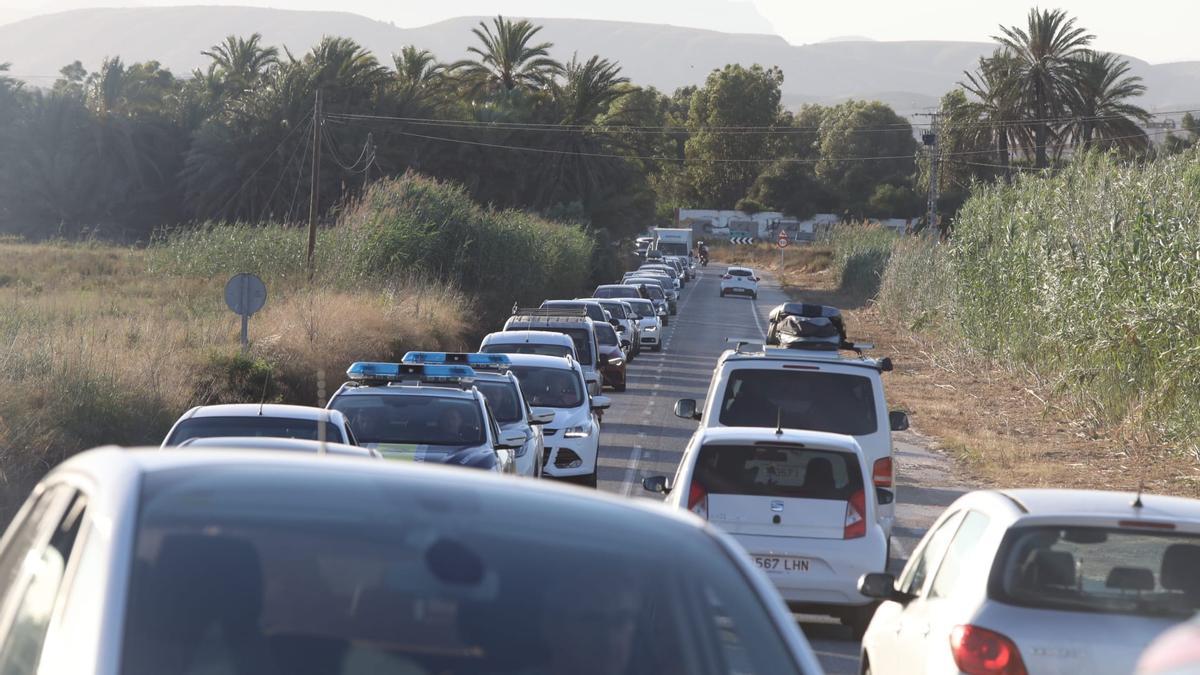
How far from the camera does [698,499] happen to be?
11008 millimetres

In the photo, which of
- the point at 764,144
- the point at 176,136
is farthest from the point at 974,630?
the point at 764,144

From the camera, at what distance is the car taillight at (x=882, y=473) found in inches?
530

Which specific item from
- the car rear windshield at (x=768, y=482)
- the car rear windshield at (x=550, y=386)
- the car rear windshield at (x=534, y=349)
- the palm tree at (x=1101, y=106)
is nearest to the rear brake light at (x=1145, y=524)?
the car rear windshield at (x=768, y=482)

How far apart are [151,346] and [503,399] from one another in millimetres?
7448

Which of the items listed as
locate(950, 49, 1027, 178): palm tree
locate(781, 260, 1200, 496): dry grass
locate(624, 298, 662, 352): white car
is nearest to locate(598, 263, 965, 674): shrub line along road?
locate(624, 298, 662, 352): white car

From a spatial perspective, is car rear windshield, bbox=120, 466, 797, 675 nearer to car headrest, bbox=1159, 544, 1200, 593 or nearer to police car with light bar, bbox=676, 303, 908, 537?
car headrest, bbox=1159, 544, 1200, 593

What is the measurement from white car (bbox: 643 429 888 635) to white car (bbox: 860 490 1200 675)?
11.2 feet

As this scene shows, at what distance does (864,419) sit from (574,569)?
10397mm

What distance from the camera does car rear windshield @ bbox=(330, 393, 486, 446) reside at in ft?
45.9

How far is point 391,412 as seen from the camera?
14.3m

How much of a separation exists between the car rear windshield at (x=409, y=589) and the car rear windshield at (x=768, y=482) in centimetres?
745

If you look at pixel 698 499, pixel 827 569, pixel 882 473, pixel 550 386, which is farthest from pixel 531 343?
pixel 827 569

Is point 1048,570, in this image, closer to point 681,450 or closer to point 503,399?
point 503,399

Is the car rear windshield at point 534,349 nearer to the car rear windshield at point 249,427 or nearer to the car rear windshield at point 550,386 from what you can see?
the car rear windshield at point 550,386
